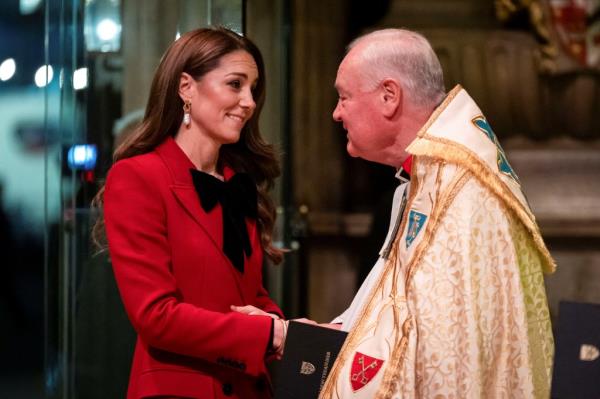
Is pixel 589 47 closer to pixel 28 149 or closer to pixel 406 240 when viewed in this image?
pixel 28 149

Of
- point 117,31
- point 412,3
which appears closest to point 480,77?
point 412,3

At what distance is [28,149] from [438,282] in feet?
7.00

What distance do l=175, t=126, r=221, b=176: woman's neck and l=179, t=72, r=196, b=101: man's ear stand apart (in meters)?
0.08

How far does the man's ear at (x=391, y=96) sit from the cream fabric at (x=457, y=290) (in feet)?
0.35

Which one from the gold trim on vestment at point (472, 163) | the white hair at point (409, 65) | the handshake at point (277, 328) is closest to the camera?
the gold trim on vestment at point (472, 163)

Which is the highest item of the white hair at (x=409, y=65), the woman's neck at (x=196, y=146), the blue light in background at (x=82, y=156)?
the white hair at (x=409, y=65)

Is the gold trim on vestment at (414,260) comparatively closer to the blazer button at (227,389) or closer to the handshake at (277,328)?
the handshake at (277,328)

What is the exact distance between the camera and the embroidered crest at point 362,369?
225cm

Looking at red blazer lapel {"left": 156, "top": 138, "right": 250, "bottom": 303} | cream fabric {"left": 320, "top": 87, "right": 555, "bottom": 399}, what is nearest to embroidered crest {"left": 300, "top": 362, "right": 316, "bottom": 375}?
cream fabric {"left": 320, "top": 87, "right": 555, "bottom": 399}

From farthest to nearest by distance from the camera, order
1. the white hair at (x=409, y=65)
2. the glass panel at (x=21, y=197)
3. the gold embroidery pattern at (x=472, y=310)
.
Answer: the glass panel at (x=21, y=197), the white hair at (x=409, y=65), the gold embroidery pattern at (x=472, y=310)

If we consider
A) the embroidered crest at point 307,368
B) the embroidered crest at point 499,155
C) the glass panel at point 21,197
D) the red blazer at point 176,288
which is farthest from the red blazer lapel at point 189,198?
the glass panel at point 21,197

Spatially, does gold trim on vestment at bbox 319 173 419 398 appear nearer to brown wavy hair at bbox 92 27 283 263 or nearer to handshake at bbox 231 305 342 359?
handshake at bbox 231 305 342 359

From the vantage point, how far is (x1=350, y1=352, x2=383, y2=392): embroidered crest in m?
2.25

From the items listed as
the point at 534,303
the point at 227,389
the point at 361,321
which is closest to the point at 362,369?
the point at 361,321
